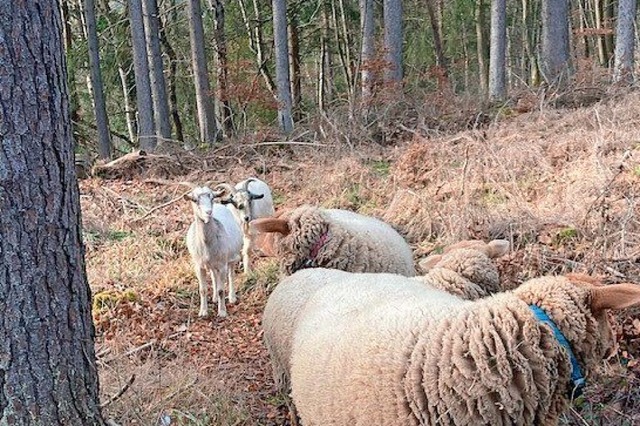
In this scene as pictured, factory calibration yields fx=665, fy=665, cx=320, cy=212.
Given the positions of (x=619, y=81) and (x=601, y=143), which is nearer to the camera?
(x=601, y=143)

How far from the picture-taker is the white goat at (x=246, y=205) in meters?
8.75

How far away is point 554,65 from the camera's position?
14.4 m

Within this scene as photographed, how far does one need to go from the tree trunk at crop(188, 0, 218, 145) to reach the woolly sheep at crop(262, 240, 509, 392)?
39.6 feet

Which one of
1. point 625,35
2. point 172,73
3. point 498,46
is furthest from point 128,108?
point 625,35

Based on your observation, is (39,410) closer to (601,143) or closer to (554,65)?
(601,143)

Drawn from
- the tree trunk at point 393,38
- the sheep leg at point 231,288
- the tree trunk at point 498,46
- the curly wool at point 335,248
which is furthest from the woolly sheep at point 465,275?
the tree trunk at point 498,46

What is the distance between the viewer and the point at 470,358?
9.14 ft

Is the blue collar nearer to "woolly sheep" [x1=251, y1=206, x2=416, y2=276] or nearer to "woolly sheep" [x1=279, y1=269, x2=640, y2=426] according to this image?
"woolly sheep" [x1=279, y1=269, x2=640, y2=426]

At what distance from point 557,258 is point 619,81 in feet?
26.8

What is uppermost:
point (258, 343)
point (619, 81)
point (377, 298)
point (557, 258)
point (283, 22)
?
point (283, 22)

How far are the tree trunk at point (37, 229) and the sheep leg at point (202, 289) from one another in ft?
14.4

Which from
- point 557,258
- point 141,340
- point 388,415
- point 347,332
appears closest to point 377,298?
point 347,332

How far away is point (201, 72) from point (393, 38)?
16.0 feet

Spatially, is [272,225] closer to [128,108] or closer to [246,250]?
[246,250]
